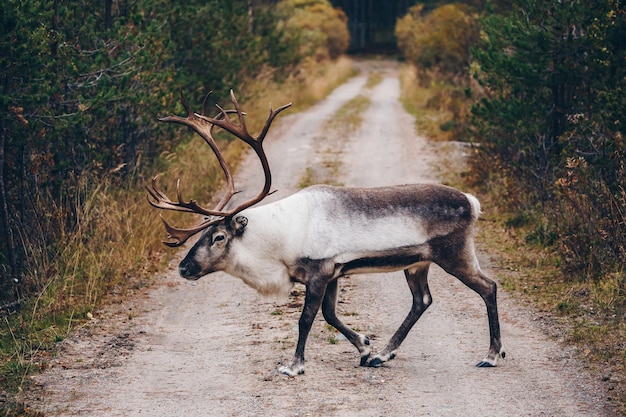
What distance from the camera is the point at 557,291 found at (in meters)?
9.20

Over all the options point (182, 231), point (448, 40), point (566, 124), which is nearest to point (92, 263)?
point (182, 231)

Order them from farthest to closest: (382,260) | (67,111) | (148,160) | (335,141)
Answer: (335,141)
(148,160)
(67,111)
(382,260)

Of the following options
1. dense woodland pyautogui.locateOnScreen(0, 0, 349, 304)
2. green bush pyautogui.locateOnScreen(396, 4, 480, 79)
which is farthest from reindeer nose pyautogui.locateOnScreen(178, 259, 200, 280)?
green bush pyautogui.locateOnScreen(396, 4, 480, 79)

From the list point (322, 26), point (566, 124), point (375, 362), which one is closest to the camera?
point (375, 362)

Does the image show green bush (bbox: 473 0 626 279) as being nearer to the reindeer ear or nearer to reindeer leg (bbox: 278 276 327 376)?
reindeer leg (bbox: 278 276 327 376)

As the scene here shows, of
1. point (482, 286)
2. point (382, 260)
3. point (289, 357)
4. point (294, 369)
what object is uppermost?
point (382, 260)

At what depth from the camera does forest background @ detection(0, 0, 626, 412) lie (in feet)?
29.2

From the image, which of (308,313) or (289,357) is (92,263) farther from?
(308,313)

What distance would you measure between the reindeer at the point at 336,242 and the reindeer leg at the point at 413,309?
1 cm

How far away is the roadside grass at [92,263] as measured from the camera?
25.1 ft

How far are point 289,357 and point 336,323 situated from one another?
495 millimetres

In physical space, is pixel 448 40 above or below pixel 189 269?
below

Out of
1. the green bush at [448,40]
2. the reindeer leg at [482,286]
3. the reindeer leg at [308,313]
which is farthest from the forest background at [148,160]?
the green bush at [448,40]

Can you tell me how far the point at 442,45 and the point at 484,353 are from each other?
24.0 meters
